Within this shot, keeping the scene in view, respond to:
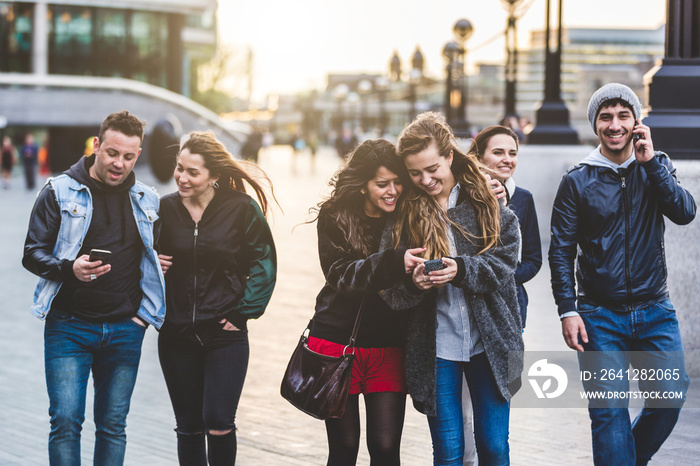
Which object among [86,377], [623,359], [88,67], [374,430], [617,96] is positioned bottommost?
[374,430]

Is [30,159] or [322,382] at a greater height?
[30,159]

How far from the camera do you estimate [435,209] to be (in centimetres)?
399

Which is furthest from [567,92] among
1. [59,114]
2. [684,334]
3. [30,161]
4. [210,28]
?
[684,334]

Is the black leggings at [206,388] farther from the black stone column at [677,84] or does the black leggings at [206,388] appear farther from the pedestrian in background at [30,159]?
the pedestrian in background at [30,159]

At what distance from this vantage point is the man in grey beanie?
14.2 ft

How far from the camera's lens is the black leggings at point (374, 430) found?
4035mm

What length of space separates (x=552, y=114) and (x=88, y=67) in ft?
145

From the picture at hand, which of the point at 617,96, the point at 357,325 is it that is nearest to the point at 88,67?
the point at 617,96

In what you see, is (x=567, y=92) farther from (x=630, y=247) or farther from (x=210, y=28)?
(x=630, y=247)

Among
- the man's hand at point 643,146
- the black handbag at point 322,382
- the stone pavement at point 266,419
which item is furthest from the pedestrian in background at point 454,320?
the stone pavement at point 266,419

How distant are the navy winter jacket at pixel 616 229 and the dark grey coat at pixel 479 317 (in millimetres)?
485

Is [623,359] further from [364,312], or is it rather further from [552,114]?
[552,114]

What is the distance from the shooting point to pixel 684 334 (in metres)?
6.98

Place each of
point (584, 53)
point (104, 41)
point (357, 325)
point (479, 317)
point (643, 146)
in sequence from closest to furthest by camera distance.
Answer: point (479, 317) → point (357, 325) → point (643, 146) → point (104, 41) → point (584, 53)
